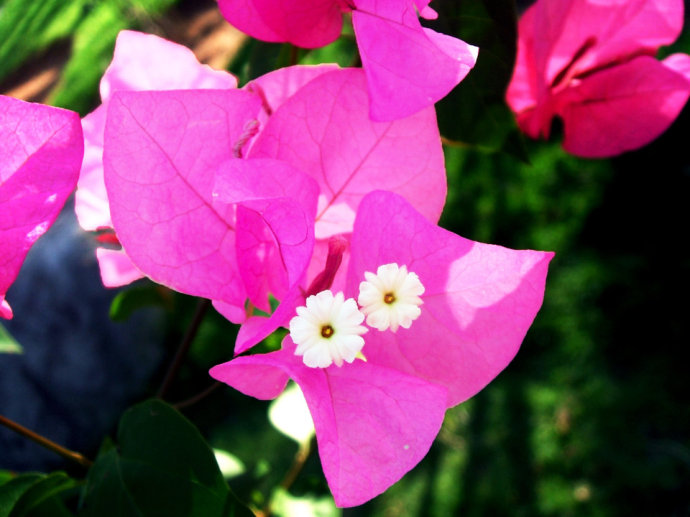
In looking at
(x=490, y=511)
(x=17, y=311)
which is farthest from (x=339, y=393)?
(x=17, y=311)

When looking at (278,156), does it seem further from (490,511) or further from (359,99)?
(490,511)

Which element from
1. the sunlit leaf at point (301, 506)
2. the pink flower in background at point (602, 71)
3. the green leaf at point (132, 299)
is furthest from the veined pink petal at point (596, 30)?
the sunlit leaf at point (301, 506)

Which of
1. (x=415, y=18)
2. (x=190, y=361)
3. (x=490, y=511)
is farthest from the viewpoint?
(x=190, y=361)

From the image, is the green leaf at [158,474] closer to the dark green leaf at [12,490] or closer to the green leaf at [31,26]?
the dark green leaf at [12,490]

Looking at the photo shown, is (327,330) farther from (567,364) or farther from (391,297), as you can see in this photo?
(567,364)

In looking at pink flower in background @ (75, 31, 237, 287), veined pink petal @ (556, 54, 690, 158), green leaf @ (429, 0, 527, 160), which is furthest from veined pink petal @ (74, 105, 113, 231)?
veined pink petal @ (556, 54, 690, 158)

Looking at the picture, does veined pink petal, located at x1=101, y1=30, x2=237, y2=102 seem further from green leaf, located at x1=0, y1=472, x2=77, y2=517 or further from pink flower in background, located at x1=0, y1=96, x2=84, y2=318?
green leaf, located at x1=0, y1=472, x2=77, y2=517
